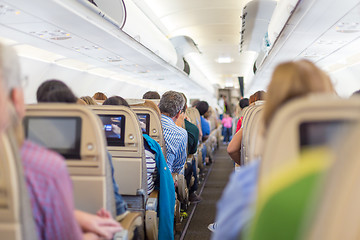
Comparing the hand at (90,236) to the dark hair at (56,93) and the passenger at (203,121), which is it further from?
the passenger at (203,121)

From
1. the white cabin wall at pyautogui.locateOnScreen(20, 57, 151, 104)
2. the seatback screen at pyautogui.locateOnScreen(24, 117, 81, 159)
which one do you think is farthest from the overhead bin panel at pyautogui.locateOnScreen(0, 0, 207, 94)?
the seatback screen at pyautogui.locateOnScreen(24, 117, 81, 159)

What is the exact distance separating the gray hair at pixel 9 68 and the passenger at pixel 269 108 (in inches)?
36.1

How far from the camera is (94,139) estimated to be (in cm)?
177

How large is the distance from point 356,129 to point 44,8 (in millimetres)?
3052

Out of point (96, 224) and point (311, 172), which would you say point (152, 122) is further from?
point (311, 172)

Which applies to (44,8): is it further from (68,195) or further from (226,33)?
(226,33)

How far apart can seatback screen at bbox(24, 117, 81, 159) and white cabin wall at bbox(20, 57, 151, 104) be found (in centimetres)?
221

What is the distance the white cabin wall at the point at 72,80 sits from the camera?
6363mm

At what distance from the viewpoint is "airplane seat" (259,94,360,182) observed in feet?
3.60

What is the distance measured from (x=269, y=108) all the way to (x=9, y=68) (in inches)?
38.3

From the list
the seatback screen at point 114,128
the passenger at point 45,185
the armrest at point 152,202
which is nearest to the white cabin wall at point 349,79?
the armrest at point 152,202

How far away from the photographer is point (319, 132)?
1134 millimetres

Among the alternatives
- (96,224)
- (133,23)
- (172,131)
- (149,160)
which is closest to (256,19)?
(133,23)

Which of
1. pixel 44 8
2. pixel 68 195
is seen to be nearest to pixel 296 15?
pixel 44 8
